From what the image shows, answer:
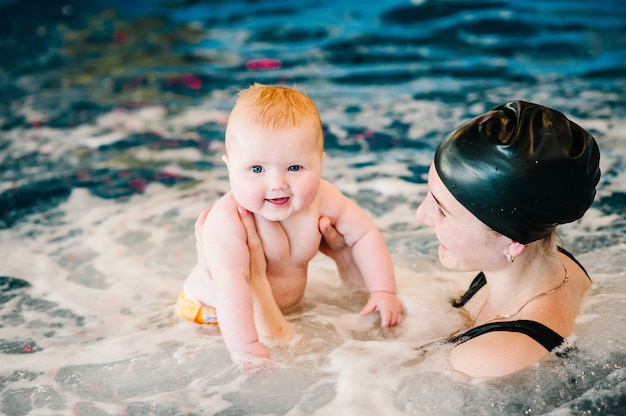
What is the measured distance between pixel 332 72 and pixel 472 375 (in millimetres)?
5783

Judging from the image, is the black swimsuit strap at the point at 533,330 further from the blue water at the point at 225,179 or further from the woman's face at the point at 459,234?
A: the woman's face at the point at 459,234

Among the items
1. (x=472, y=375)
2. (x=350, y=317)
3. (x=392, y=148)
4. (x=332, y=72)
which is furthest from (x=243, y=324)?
(x=332, y=72)

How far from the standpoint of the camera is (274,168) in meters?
3.11

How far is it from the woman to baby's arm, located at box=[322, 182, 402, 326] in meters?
0.50

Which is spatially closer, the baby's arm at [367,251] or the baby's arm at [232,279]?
the baby's arm at [232,279]

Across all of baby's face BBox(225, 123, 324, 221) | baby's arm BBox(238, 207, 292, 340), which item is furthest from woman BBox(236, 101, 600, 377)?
baby's arm BBox(238, 207, 292, 340)

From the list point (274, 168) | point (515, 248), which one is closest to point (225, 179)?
point (274, 168)

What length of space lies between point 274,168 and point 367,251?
776 mm

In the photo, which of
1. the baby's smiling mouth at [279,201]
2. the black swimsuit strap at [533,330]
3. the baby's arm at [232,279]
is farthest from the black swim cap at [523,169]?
the baby's arm at [232,279]

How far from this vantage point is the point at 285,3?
10492 mm

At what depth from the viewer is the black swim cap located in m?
2.65

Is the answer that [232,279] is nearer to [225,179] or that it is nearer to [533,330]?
[533,330]

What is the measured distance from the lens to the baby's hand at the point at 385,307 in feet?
11.7

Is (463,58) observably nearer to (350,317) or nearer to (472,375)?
(350,317)
